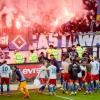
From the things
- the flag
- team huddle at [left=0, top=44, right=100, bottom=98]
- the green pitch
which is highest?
the flag

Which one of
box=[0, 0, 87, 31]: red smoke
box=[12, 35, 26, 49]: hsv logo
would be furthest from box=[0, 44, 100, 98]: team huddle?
box=[0, 0, 87, 31]: red smoke

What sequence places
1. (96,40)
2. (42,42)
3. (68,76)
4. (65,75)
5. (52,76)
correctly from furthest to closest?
(96,40) → (42,42) → (65,75) → (68,76) → (52,76)

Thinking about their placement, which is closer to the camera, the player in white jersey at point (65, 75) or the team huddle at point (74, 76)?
the team huddle at point (74, 76)

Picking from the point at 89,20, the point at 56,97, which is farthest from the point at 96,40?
the point at 56,97

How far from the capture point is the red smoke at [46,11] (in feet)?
134

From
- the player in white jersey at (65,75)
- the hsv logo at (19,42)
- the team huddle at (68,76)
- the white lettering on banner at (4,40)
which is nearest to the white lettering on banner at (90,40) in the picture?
the hsv logo at (19,42)

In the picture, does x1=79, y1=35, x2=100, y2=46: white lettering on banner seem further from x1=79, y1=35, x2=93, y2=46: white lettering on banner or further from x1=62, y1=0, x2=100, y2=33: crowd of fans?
x1=62, y1=0, x2=100, y2=33: crowd of fans

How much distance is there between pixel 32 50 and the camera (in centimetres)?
3950

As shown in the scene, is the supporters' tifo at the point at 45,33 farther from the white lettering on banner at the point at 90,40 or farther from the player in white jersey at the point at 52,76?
the player in white jersey at the point at 52,76

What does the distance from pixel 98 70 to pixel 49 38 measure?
→ 1154 centimetres

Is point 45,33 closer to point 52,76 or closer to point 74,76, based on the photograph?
point 52,76

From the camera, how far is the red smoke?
40.8 meters

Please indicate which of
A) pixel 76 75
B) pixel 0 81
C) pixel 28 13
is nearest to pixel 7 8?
pixel 28 13

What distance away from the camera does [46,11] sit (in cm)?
4219
